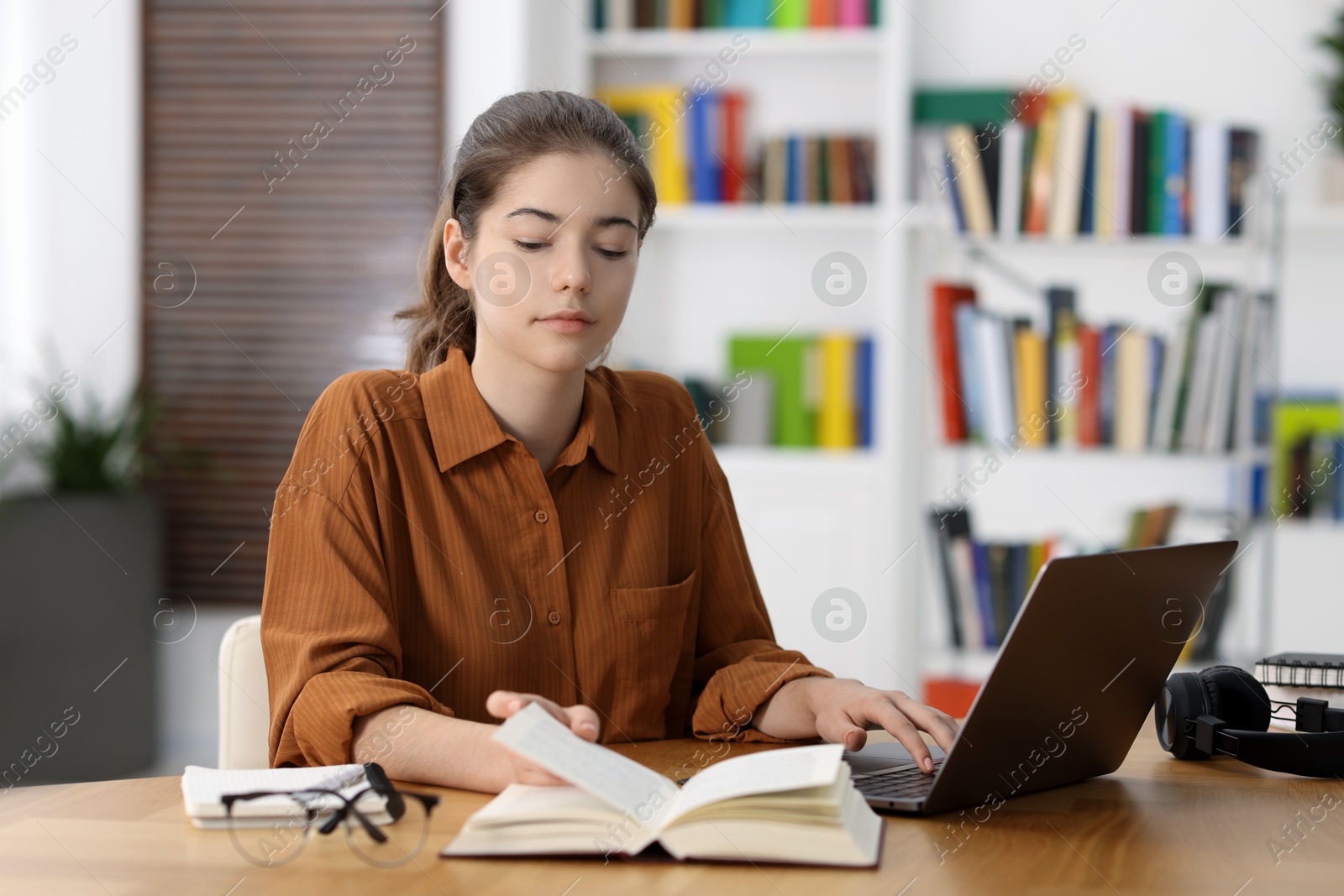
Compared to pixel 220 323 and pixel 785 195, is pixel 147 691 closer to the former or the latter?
pixel 220 323

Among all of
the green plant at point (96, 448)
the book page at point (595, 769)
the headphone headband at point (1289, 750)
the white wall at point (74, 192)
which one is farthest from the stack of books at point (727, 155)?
the book page at point (595, 769)

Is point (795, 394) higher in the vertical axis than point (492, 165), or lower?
lower

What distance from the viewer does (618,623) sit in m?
1.43

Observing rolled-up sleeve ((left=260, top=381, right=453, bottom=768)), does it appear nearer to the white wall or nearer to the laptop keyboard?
the laptop keyboard

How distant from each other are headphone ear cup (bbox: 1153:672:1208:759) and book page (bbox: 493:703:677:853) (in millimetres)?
585

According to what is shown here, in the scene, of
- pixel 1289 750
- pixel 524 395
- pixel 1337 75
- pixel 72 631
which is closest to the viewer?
pixel 1289 750

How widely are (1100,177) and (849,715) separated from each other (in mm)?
2274

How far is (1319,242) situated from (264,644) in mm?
2999

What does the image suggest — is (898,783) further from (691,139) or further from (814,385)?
(691,139)

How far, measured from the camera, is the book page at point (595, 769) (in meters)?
0.90

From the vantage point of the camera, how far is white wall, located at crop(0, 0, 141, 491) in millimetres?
3627

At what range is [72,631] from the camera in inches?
130

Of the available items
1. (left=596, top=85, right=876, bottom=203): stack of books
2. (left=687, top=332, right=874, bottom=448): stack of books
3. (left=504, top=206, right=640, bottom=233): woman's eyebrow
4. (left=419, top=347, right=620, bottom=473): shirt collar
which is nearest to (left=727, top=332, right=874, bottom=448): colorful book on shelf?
(left=687, top=332, right=874, bottom=448): stack of books

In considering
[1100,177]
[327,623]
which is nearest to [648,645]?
[327,623]
